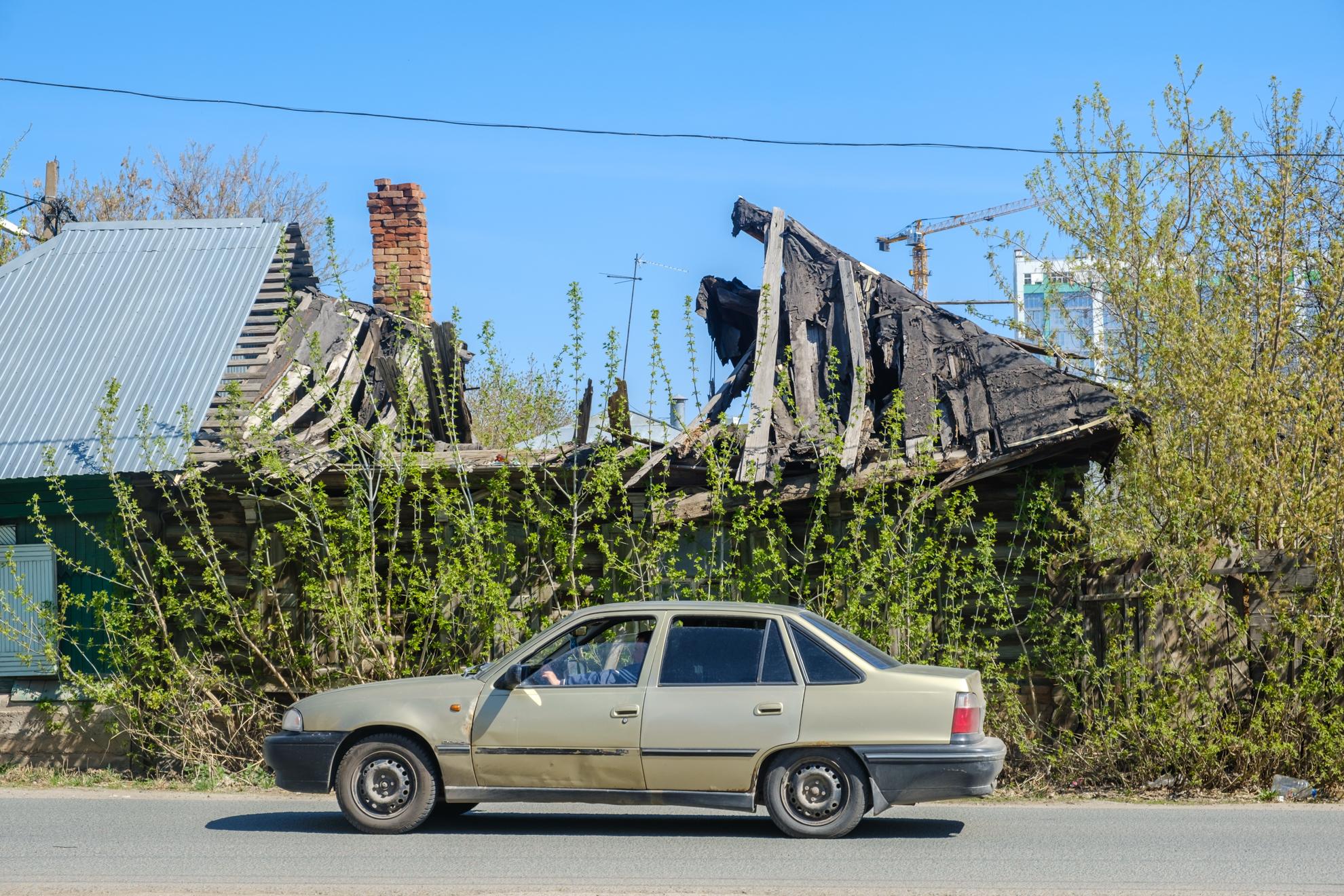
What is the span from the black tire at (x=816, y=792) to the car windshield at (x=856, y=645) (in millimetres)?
593

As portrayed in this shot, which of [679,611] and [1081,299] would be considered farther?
[1081,299]

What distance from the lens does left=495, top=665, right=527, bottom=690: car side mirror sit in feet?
26.4

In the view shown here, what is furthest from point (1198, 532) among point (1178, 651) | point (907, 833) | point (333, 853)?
point (333, 853)

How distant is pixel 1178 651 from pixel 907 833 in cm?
383

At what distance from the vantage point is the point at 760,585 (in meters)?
11.6

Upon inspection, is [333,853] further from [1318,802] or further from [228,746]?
[1318,802]

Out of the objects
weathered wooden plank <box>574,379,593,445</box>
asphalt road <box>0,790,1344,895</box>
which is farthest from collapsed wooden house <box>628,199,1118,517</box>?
asphalt road <box>0,790,1344,895</box>

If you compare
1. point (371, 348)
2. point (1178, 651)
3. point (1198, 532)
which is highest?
point (371, 348)

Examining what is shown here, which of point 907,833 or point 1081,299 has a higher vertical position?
point 1081,299

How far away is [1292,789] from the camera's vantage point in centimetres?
1019

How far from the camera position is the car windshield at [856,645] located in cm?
809

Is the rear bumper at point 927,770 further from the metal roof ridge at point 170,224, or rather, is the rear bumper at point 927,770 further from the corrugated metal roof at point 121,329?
the metal roof ridge at point 170,224

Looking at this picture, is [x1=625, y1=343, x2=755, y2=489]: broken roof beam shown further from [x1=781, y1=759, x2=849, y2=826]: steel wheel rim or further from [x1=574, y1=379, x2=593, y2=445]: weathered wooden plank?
[x1=781, y1=759, x2=849, y2=826]: steel wheel rim

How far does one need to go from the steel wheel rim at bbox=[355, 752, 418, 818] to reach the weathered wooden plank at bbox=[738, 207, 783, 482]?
4548 mm
